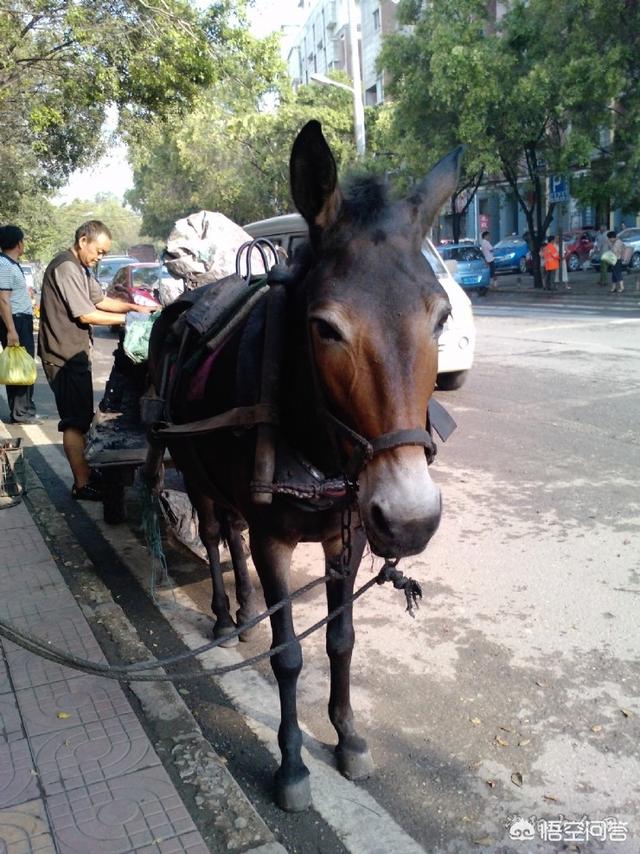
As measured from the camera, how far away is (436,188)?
2.40 meters

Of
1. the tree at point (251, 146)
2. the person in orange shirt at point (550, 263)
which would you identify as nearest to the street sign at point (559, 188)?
the person in orange shirt at point (550, 263)

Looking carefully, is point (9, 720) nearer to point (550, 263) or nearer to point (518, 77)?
point (518, 77)

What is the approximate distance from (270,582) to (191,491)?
1.54 metres

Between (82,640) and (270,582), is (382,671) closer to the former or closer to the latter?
(270,582)

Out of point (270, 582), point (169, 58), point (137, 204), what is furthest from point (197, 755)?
point (137, 204)

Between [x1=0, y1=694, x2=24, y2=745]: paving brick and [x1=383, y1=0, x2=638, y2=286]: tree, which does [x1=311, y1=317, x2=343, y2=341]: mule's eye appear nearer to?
[x1=0, y1=694, x2=24, y2=745]: paving brick

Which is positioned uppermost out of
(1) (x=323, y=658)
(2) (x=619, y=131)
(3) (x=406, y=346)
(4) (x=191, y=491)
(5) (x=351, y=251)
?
(2) (x=619, y=131)

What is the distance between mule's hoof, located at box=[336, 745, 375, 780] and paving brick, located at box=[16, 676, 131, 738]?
1.00 m

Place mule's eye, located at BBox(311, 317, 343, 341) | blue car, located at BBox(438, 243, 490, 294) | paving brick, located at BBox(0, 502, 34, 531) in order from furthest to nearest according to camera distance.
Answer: blue car, located at BBox(438, 243, 490, 294) → paving brick, located at BBox(0, 502, 34, 531) → mule's eye, located at BBox(311, 317, 343, 341)

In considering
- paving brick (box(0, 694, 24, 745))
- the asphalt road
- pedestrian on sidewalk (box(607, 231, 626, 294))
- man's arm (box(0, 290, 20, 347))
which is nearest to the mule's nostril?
the asphalt road

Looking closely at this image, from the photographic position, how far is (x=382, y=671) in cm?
362

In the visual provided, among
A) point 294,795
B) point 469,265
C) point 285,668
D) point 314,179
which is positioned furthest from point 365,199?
point 469,265

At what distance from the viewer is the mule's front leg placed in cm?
271

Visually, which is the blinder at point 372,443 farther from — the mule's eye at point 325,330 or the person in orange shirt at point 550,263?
the person in orange shirt at point 550,263
